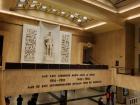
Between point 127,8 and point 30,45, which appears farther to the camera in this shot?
point 30,45

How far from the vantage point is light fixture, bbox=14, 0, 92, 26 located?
6719 mm

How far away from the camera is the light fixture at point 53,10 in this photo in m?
6.72

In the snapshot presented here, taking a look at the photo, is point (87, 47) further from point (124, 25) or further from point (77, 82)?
point (77, 82)

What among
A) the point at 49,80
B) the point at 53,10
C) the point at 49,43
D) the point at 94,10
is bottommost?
the point at 49,80

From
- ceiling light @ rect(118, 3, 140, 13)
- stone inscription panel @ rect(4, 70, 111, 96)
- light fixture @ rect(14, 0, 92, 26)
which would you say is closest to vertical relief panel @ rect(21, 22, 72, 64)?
light fixture @ rect(14, 0, 92, 26)

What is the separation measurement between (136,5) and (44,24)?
14.1 ft

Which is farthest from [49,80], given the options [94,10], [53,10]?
[53,10]

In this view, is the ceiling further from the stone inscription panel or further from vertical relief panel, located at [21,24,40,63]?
the stone inscription panel

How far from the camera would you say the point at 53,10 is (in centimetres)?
756

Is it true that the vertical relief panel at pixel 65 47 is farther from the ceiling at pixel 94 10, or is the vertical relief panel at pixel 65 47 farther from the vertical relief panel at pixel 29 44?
the vertical relief panel at pixel 29 44

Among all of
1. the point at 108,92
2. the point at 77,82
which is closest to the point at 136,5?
the point at 108,92

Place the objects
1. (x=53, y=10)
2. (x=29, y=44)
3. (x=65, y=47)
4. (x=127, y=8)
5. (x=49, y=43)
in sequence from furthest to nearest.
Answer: (x=65, y=47) < (x=49, y=43) < (x=53, y=10) < (x=29, y=44) < (x=127, y=8)

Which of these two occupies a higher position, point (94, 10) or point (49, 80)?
point (94, 10)

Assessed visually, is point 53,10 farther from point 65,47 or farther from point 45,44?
point 65,47
